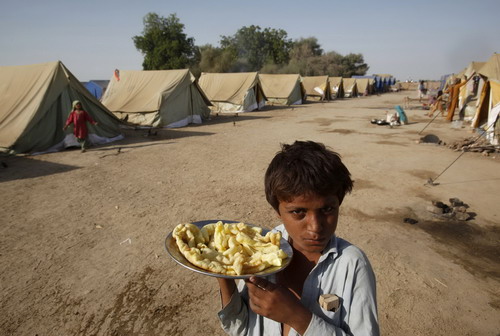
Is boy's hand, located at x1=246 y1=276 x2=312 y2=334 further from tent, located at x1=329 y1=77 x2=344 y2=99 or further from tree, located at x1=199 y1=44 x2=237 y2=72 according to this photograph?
tree, located at x1=199 y1=44 x2=237 y2=72

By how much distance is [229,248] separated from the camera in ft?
5.17

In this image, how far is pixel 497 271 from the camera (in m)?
3.59

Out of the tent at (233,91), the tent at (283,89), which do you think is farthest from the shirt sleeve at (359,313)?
the tent at (283,89)

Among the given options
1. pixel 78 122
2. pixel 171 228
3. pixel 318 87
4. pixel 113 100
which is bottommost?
pixel 171 228

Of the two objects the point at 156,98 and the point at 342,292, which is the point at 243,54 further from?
the point at 342,292

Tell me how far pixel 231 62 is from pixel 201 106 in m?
36.5

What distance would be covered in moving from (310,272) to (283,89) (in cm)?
2698

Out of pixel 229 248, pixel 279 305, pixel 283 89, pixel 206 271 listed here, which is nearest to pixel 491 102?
pixel 229 248

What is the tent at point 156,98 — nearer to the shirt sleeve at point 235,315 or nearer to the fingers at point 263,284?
the shirt sleeve at point 235,315

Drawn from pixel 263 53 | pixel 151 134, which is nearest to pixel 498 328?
A: pixel 151 134

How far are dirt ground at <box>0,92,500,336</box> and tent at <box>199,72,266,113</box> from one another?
41.2 feet

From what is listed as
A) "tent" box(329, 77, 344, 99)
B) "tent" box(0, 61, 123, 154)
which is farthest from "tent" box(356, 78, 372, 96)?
"tent" box(0, 61, 123, 154)

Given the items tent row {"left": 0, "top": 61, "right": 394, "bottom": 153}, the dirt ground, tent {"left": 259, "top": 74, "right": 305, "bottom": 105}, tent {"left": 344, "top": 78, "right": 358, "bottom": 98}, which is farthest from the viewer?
tent {"left": 344, "top": 78, "right": 358, "bottom": 98}

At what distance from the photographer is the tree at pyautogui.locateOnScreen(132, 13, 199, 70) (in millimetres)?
46406
